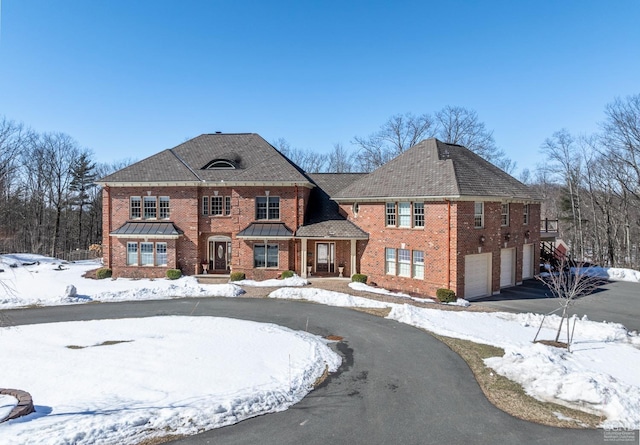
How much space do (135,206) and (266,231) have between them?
9900 mm

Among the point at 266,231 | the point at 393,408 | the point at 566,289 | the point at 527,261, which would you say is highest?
the point at 266,231

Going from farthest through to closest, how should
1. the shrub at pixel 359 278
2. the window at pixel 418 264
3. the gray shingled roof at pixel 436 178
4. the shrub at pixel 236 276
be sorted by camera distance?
the shrub at pixel 236 276 < the shrub at pixel 359 278 < the window at pixel 418 264 < the gray shingled roof at pixel 436 178

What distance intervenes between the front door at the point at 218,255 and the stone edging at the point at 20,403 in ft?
62.0

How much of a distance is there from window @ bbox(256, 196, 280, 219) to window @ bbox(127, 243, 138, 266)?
8961mm

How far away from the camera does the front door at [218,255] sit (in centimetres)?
2745

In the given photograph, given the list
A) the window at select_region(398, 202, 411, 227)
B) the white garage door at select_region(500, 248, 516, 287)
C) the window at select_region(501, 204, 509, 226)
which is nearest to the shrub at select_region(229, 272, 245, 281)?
the window at select_region(398, 202, 411, 227)

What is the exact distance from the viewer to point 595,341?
14062mm

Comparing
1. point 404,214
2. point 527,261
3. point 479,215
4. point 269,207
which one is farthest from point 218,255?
point 527,261

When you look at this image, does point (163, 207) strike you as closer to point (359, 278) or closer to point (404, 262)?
point (359, 278)

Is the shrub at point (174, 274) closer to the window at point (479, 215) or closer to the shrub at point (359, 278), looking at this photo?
the shrub at point (359, 278)

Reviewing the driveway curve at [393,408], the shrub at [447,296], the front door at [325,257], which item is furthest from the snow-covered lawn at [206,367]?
the front door at [325,257]

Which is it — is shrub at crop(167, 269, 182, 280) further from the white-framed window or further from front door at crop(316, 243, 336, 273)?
front door at crop(316, 243, 336, 273)

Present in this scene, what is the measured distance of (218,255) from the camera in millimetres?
27562

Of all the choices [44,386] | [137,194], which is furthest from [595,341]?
[137,194]
